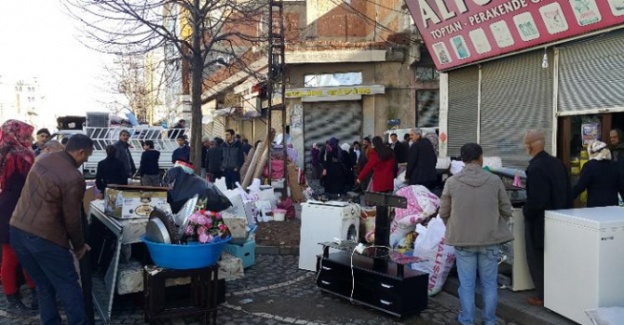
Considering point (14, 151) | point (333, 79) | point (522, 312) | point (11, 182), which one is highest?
point (333, 79)

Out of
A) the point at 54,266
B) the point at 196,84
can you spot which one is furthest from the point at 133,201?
the point at 196,84

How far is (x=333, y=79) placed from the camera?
771 inches

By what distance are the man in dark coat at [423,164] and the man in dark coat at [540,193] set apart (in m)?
3.90

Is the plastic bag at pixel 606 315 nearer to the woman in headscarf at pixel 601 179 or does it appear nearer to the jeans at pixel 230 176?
the woman in headscarf at pixel 601 179

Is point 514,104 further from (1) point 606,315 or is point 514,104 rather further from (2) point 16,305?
(2) point 16,305

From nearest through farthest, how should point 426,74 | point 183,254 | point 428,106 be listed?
point 183,254, point 426,74, point 428,106

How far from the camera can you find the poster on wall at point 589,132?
25.3 ft

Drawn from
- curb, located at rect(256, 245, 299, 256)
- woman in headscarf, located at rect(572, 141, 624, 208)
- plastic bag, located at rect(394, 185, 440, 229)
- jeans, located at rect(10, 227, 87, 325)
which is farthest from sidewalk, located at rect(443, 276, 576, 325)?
jeans, located at rect(10, 227, 87, 325)

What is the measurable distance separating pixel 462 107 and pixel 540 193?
5724 mm

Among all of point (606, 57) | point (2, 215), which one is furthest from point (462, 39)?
point (2, 215)

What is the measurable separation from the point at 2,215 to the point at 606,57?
778cm

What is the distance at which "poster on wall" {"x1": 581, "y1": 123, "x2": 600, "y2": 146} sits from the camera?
25.3ft

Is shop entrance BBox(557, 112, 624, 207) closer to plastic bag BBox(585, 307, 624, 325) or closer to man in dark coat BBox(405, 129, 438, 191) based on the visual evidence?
man in dark coat BBox(405, 129, 438, 191)

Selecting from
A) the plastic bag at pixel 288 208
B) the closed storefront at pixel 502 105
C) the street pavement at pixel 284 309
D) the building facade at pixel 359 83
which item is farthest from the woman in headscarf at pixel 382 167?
the building facade at pixel 359 83
